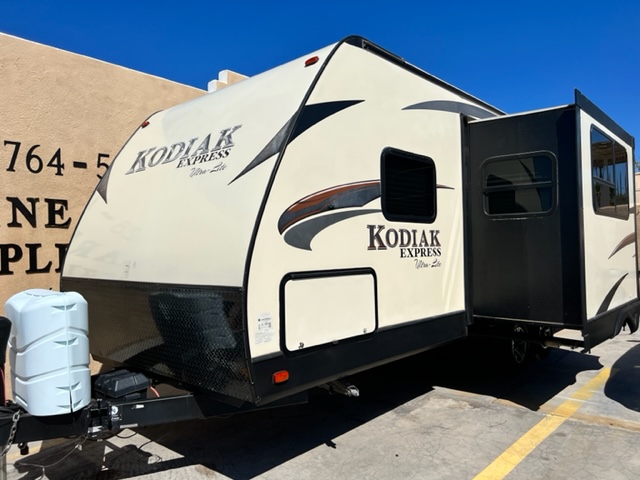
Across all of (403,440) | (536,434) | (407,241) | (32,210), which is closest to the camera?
(407,241)

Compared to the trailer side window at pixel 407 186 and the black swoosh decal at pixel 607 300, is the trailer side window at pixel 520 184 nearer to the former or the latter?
the trailer side window at pixel 407 186

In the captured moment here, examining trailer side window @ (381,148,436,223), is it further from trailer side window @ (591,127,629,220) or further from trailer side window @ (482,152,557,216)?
trailer side window @ (591,127,629,220)

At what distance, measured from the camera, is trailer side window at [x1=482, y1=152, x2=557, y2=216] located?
16.2ft

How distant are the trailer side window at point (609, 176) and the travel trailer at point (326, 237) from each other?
0.17 ft

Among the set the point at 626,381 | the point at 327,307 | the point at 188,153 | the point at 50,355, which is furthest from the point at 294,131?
the point at 626,381

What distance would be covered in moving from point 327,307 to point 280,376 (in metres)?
0.56

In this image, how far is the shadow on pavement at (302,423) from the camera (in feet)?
13.2

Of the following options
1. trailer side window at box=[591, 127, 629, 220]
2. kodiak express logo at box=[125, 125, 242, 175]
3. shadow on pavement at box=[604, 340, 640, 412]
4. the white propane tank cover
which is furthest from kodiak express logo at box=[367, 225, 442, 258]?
shadow on pavement at box=[604, 340, 640, 412]

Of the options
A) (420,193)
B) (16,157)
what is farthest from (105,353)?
(420,193)

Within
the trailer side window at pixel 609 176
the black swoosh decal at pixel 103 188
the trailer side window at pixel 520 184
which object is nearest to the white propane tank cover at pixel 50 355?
the black swoosh decal at pixel 103 188

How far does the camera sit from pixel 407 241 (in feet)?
13.9

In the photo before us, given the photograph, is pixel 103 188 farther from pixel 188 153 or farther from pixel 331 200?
pixel 331 200

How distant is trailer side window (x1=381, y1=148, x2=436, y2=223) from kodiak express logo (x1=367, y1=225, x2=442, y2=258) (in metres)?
0.11

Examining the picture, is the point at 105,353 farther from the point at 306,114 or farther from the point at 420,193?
the point at 420,193
